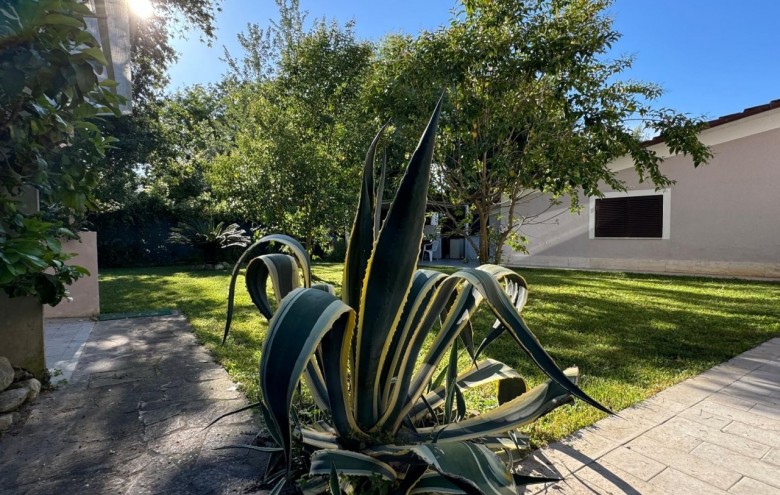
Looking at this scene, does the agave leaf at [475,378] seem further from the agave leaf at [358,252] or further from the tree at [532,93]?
the tree at [532,93]

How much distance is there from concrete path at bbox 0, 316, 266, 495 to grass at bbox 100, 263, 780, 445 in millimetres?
354

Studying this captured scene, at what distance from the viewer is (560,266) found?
1298 centimetres

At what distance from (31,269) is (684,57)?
45.2 feet

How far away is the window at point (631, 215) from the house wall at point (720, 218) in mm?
154

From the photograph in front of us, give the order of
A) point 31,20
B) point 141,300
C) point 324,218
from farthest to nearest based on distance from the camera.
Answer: point 324,218
point 141,300
point 31,20

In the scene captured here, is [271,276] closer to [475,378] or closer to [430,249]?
[475,378]

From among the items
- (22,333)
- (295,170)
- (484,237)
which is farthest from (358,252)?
(295,170)

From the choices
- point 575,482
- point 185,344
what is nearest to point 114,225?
point 185,344

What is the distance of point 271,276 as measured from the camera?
176 cm

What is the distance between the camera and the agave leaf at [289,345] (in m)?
0.93

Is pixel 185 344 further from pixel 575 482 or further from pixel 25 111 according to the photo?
pixel 575 482

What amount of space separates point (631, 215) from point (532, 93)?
7.63 meters

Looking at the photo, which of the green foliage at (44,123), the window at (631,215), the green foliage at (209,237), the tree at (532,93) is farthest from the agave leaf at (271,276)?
the window at (631,215)

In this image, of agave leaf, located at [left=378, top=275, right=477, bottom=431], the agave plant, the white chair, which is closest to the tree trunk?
the agave plant
